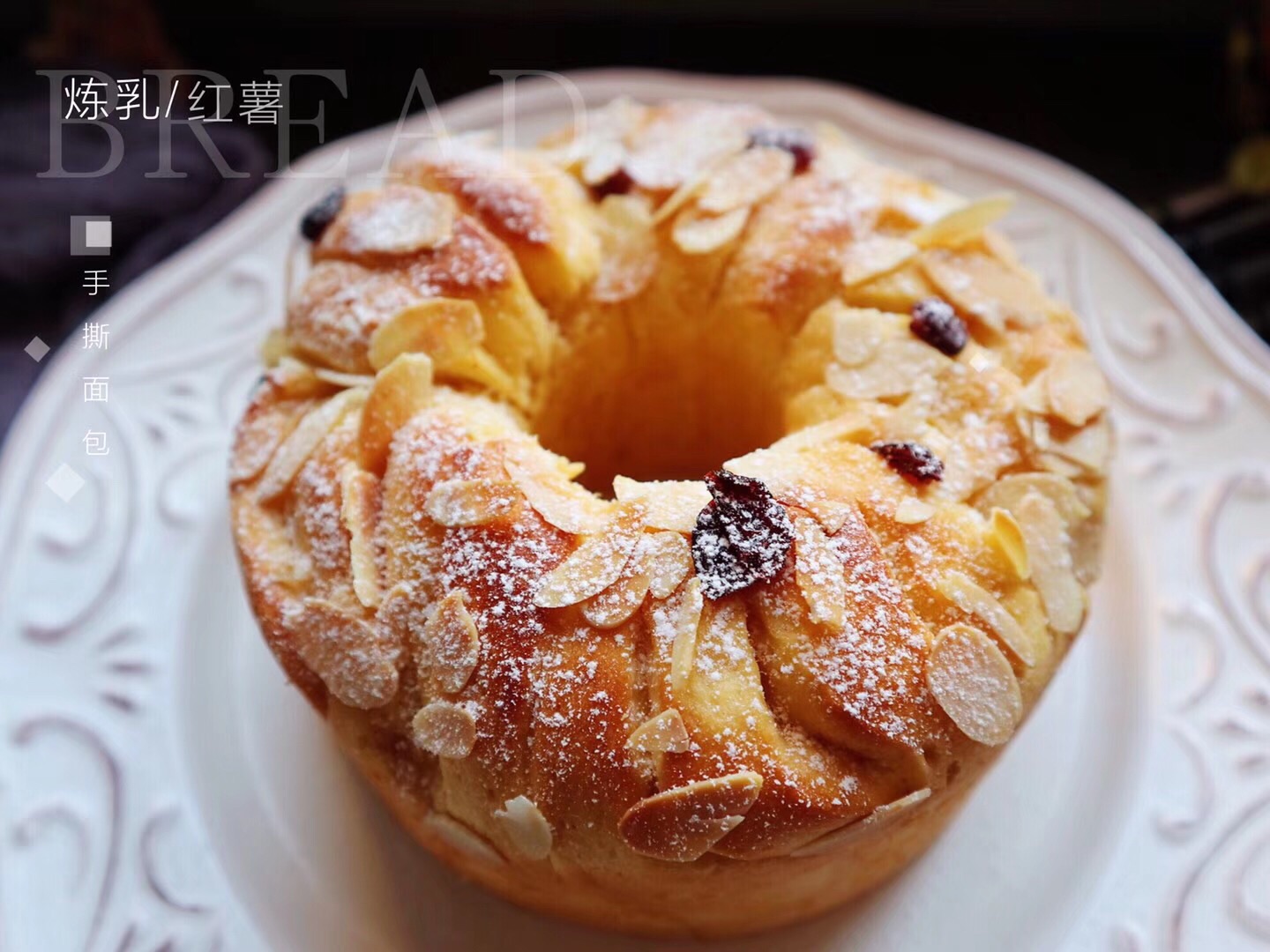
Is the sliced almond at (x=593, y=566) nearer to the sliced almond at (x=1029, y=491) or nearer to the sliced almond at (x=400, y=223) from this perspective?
the sliced almond at (x=1029, y=491)

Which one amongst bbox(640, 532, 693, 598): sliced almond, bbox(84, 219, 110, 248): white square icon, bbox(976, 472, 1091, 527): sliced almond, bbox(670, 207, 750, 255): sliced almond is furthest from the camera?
bbox(84, 219, 110, 248): white square icon

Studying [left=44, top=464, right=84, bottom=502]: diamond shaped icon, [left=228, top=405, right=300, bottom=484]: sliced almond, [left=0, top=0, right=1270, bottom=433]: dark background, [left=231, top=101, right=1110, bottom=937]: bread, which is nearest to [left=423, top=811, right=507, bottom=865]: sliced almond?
[left=231, top=101, right=1110, bottom=937]: bread

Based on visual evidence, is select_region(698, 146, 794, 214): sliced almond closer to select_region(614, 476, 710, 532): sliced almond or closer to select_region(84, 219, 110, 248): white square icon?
select_region(614, 476, 710, 532): sliced almond

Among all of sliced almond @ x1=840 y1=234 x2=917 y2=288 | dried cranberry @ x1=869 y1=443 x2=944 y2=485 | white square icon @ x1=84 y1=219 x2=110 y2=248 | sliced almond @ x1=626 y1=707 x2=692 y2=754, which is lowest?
sliced almond @ x1=626 y1=707 x2=692 y2=754

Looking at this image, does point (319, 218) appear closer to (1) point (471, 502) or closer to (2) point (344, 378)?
(2) point (344, 378)

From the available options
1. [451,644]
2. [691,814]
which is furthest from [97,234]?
[691,814]

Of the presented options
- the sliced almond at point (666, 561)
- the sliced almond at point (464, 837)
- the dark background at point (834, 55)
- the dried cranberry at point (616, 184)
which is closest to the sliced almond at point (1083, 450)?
the sliced almond at point (666, 561)

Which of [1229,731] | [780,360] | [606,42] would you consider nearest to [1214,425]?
[1229,731]
